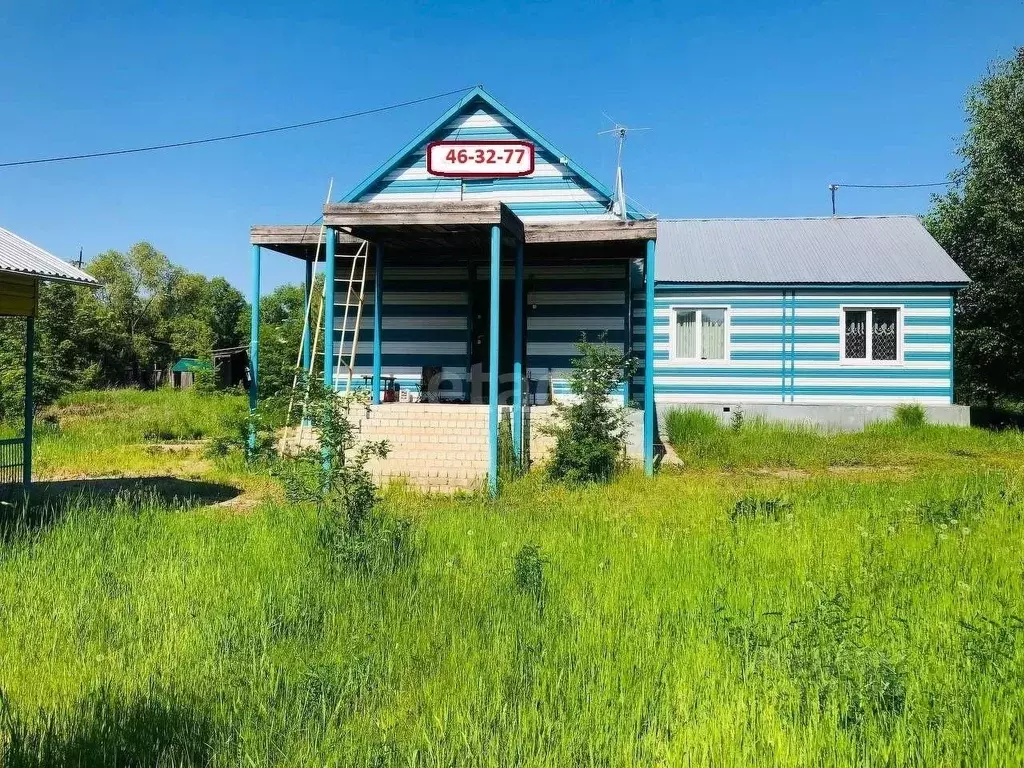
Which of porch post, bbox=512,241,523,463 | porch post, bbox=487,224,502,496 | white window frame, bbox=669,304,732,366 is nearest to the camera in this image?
porch post, bbox=487,224,502,496

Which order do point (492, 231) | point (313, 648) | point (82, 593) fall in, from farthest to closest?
1. point (492, 231)
2. point (82, 593)
3. point (313, 648)

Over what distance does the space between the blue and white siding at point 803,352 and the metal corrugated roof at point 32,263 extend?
13173 mm

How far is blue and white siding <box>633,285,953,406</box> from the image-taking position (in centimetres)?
1870

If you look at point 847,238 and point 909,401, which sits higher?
point 847,238

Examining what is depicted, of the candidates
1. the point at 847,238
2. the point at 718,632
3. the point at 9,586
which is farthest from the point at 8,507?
the point at 847,238

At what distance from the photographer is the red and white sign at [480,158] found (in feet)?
48.6

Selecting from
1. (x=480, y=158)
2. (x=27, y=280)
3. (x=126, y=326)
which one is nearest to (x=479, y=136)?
(x=480, y=158)

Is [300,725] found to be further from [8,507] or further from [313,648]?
[8,507]

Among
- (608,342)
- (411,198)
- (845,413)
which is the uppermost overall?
(411,198)

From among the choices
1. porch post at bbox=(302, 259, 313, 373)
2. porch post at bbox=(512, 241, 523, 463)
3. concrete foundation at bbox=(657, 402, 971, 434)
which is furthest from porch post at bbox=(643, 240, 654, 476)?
concrete foundation at bbox=(657, 402, 971, 434)

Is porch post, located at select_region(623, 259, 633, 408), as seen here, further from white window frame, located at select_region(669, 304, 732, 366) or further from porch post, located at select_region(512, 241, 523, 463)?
white window frame, located at select_region(669, 304, 732, 366)

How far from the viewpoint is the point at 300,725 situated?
145 inches

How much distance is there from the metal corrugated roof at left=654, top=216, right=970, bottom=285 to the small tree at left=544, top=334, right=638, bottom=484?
821 centimetres

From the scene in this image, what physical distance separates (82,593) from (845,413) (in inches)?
667
